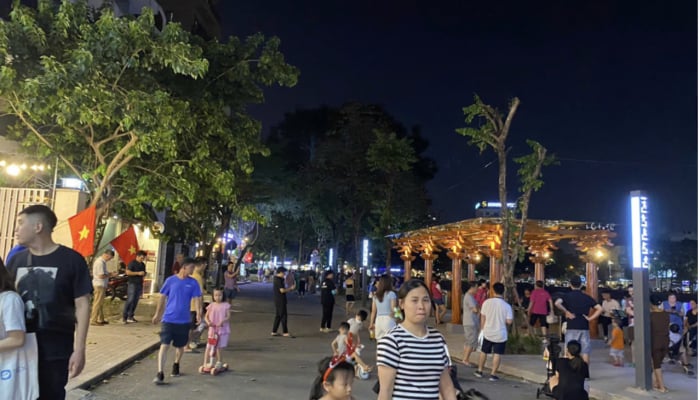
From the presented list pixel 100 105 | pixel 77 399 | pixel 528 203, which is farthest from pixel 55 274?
pixel 528 203

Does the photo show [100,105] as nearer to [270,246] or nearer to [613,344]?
[613,344]

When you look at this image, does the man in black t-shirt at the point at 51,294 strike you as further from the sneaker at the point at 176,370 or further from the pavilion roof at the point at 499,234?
the pavilion roof at the point at 499,234

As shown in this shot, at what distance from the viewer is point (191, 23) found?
3784 centimetres

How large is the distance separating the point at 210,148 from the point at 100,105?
11.5 feet

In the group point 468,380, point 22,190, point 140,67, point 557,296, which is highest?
point 140,67

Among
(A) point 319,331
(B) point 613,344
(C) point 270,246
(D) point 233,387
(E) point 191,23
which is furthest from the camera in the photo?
(C) point 270,246

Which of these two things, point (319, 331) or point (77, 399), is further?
point (319, 331)

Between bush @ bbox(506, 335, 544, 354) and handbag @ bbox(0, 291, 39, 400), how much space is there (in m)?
10.7

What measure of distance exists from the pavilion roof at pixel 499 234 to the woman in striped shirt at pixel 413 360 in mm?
11487

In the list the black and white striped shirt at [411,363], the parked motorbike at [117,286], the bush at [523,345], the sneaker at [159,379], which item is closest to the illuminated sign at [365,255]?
the parked motorbike at [117,286]

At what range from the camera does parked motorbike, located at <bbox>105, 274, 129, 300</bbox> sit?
748 inches

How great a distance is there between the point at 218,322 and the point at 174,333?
3.94 feet

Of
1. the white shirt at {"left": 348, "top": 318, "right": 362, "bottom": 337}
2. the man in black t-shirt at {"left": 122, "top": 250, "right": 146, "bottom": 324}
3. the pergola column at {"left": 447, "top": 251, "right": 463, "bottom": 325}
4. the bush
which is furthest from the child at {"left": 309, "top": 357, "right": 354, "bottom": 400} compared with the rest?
the pergola column at {"left": 447, "top": 251, "right": 463, "bottom": 325}

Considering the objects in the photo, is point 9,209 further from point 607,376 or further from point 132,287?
point 607,376
